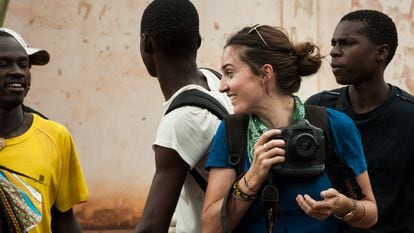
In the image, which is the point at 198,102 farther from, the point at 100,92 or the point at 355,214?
the point at 100,92

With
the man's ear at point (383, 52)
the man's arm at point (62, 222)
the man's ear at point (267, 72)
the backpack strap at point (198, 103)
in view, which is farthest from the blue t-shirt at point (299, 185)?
the man's ear at point (383, 52)

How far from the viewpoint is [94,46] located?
29.6 feet

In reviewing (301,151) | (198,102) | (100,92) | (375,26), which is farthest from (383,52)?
(100,92)

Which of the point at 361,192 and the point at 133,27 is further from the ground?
the point at 361,192

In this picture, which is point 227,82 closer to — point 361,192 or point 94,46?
point 361,192

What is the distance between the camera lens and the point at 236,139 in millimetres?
3824

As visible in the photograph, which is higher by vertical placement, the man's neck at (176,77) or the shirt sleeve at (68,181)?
the man's neck at (176,77)

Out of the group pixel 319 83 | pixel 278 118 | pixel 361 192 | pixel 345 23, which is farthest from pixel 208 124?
pixel 319 83

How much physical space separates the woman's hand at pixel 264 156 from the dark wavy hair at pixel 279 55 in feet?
0.99

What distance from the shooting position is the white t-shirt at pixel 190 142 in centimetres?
413

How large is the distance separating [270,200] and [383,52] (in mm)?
1902

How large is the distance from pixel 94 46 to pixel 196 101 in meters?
4.92

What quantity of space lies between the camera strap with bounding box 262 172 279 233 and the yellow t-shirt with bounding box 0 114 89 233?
1216 mm

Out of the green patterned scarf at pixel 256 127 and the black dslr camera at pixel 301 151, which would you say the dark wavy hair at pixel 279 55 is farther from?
the black dslr camera at pixel 301 151
